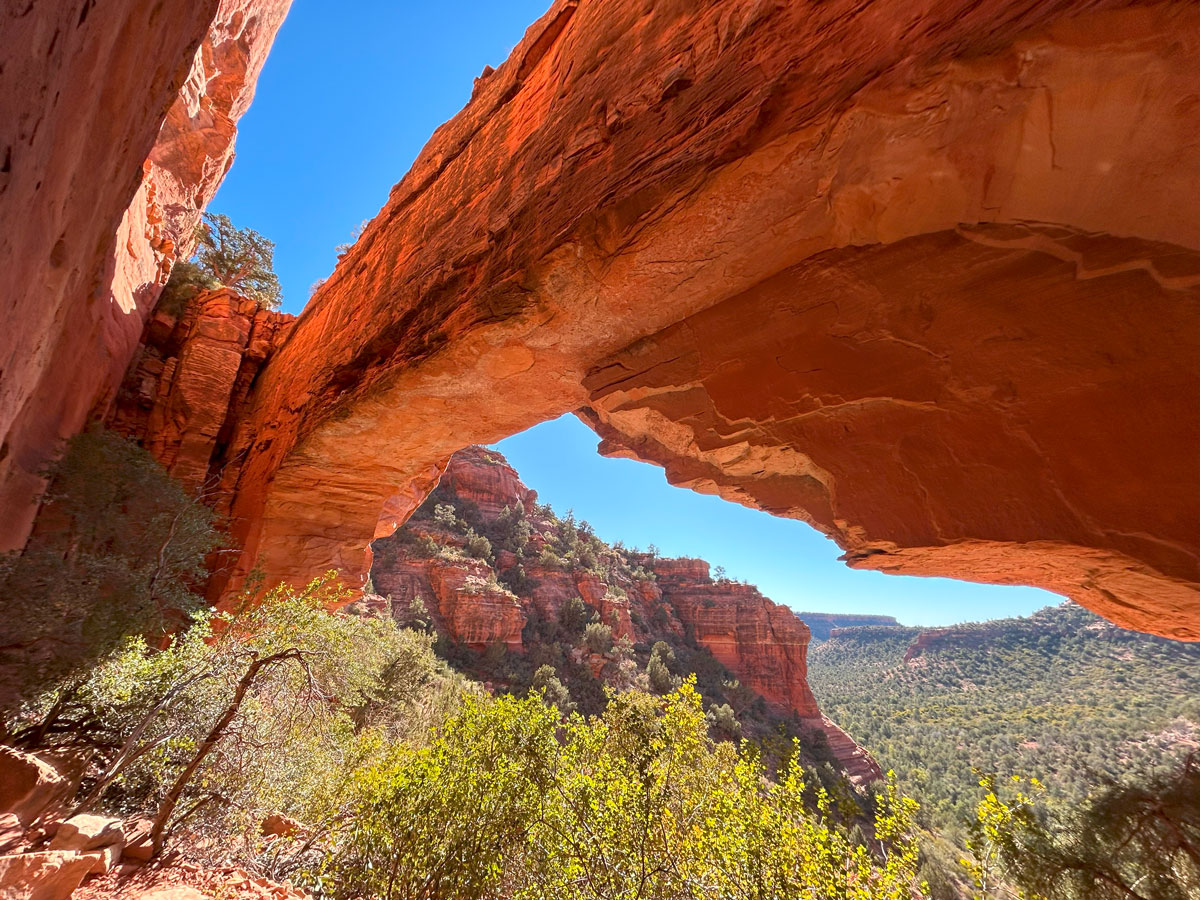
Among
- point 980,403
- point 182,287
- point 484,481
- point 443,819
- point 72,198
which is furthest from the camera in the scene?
point 484,481

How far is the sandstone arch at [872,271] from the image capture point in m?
1.97

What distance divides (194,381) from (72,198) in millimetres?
7085

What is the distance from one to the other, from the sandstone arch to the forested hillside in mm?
1262

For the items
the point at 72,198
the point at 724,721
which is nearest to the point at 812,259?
the point at 72,198

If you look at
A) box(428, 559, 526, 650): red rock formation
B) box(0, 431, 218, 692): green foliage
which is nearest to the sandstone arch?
box(0, 431, 218, 692): green foliage

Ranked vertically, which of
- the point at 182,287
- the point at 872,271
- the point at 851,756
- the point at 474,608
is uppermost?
the point at 182,287

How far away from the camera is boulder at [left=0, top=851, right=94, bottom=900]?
2856mm

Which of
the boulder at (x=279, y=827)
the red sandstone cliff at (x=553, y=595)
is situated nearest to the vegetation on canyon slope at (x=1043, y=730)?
the boulder at (x=279, y=827)

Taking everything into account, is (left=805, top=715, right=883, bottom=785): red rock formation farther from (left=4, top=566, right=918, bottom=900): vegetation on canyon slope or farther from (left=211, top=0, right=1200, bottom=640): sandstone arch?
(left=211, top=0, right=1200, bottom=640): sandstone arch

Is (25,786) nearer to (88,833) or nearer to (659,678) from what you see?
(88,833)

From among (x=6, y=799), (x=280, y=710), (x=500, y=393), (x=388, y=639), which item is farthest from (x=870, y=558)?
(x=388, y=639)

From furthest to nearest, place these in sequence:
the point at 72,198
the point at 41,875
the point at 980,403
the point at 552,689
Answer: the point at 552,689 < the point at 41,875 < the point at 72,198 < the point at 980,403

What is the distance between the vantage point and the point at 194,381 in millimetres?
8289

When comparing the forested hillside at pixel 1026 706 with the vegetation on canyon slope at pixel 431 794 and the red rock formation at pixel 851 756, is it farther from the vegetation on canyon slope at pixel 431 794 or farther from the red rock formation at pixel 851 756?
the vegetation on canyon slope at pixel 431 794
